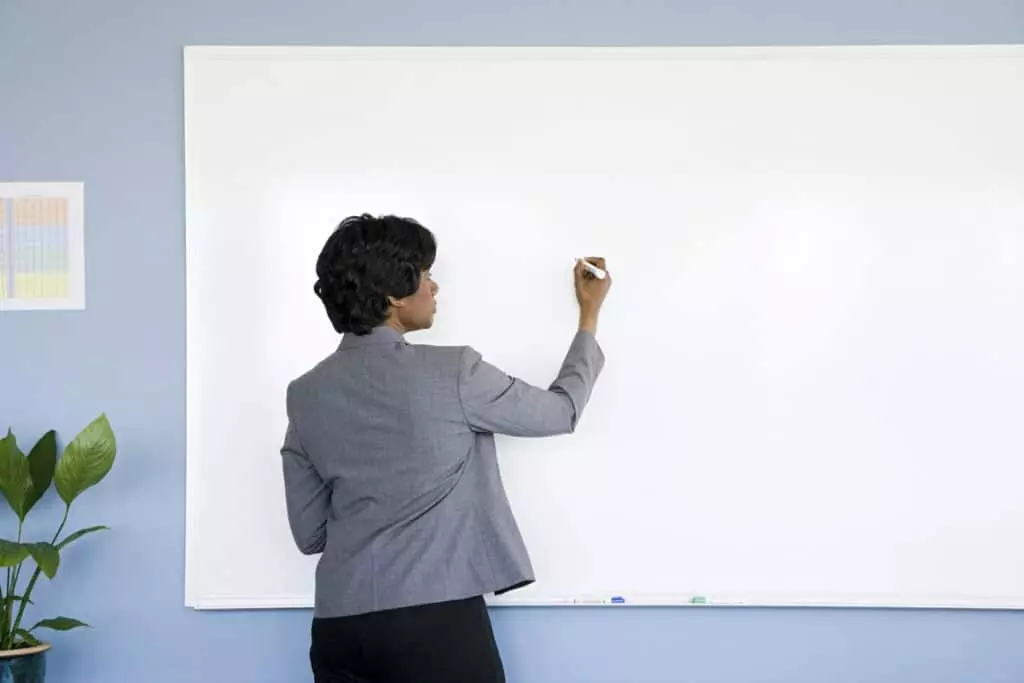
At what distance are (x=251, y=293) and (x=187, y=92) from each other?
1.52ft

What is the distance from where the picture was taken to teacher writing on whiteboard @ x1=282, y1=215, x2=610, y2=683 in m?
1.85

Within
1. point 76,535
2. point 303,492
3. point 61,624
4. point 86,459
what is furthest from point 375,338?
point 61,624

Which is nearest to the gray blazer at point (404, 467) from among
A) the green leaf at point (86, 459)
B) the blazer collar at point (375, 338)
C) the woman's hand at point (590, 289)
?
the blazer collar at point (375, 338)

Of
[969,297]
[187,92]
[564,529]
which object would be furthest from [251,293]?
[969,297]

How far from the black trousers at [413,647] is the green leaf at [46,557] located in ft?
2.12

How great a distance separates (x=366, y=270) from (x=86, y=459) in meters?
0.82

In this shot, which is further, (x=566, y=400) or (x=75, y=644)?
(x=75, y=644)

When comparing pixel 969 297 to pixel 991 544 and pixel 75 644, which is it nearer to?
pixel 991 544

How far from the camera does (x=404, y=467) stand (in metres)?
1.87

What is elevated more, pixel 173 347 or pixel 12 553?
pixel 173 347

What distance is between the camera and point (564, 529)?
8.04 feet

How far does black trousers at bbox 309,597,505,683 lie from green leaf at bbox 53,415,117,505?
70cm

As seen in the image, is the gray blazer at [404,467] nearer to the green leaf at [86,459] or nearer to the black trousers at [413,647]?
the black trousers at [413,647]

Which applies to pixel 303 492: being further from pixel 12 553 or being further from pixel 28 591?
pixel 28 591
